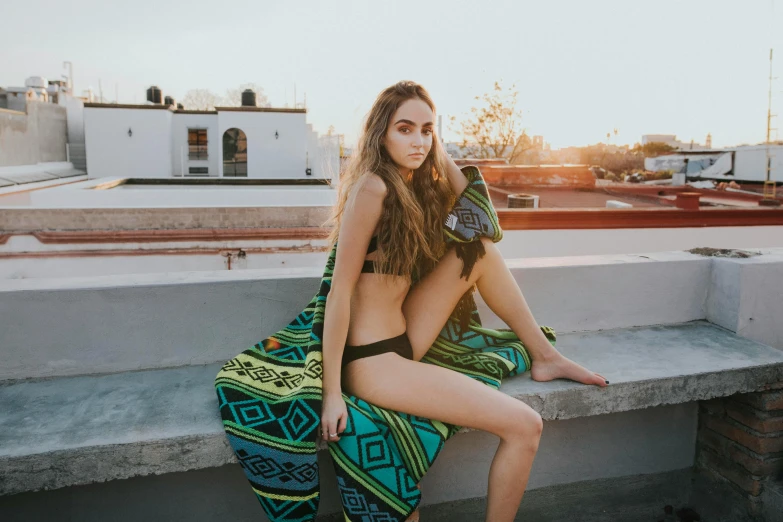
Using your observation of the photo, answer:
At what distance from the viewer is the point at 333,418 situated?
187 centimetres

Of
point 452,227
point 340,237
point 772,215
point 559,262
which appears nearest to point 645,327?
point 559,262

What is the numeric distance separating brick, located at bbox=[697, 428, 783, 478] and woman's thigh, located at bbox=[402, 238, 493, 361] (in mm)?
1552

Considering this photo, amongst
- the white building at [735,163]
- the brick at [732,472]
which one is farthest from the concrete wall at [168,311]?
the white building at [735,163]

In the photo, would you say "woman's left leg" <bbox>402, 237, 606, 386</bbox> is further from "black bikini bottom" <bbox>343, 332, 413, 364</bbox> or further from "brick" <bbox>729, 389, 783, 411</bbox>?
"brick" <bbox>729, 389, 783, 411</bbox>

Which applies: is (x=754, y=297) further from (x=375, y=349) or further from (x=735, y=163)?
(x=735, y=163)

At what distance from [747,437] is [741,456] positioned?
107mm

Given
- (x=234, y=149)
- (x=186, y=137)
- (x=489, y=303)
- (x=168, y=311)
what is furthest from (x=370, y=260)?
(x=186, y=137)

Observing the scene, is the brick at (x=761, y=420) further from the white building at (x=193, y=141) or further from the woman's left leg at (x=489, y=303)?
the white building at (x=193, y=141)

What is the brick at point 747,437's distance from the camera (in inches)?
102

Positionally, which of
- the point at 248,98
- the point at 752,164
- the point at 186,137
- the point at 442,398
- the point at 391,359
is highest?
the point at 248,98

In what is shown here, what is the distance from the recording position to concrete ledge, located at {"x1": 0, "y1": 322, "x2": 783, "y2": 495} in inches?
71.9

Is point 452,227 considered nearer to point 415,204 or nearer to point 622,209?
point 415,204

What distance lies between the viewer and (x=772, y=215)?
298 inches

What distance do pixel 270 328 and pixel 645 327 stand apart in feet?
6.09
